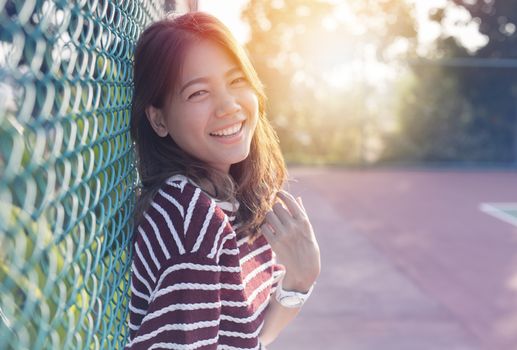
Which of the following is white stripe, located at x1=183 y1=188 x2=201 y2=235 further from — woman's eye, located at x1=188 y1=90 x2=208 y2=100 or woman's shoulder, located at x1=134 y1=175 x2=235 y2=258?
woman's eye, located at x1=188 y1=90 x2=208 y2=100

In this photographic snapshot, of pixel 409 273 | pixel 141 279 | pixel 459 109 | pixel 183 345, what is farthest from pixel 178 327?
pixel 459 109

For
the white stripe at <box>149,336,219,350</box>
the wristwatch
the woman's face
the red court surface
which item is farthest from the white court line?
the white stripe at <box>149,336,219,350</box>

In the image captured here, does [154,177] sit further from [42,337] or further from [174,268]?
[42,337]

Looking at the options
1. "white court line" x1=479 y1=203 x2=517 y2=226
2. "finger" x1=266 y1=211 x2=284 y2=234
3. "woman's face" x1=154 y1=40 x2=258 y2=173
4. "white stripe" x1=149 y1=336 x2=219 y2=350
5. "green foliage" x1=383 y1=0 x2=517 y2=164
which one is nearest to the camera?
"white stripe" x1=149 y1=336 x2=219 y2=350

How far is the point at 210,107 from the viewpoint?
1.27 m

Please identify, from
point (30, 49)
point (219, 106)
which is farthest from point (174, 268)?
Answer: point (30, 49)

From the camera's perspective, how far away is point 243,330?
1194 millimetres

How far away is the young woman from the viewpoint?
104 centimetres

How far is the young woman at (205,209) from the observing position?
1040 mm

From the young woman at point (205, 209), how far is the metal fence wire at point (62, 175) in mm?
73

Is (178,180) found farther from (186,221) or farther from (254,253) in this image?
(254,253)

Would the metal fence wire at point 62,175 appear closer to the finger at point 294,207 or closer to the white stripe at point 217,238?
the white stripe at point 217,238

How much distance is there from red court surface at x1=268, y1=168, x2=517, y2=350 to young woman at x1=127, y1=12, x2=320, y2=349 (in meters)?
2.13

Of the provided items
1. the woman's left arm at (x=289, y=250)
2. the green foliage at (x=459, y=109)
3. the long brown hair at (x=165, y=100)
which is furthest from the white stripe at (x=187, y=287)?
the green foliage at (x=459, y=109)
